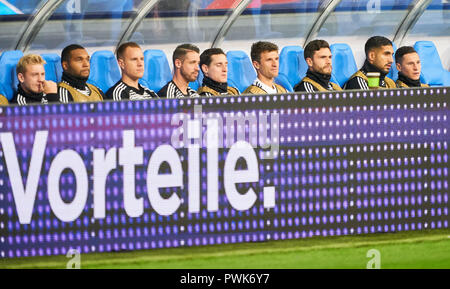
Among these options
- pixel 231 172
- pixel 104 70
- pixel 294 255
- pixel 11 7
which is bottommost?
pixel 294 255

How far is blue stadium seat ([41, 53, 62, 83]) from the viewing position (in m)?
5.23

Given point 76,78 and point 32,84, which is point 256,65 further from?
point 32,84

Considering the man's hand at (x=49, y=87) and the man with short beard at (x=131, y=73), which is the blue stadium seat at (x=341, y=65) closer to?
the man with short beard at (x=131, y=73)

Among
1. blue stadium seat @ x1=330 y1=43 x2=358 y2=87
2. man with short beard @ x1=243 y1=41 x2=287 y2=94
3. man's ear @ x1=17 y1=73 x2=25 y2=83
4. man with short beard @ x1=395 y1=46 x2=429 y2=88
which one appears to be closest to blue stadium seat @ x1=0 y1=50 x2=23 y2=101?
man's ear @ x1=17 y1=73 x2=25 y2=83

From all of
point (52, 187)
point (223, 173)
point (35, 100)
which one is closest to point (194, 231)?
point (223, 173)

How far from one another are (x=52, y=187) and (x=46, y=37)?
95cm

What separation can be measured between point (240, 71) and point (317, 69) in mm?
533

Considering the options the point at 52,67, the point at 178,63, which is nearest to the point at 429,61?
the point at 178,63

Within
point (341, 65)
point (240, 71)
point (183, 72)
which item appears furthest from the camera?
point (341, 65)

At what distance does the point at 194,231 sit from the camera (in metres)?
5.35

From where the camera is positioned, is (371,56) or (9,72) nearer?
(9,72)

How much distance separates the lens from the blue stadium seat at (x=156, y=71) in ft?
18.0

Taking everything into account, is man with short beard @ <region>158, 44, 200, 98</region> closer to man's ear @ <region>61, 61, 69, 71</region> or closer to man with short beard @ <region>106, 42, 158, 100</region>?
man with short beard @ <region>106, 42, 158, 100</region>

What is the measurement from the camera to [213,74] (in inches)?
219
